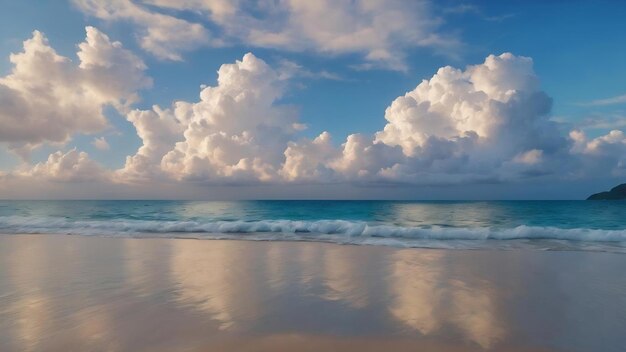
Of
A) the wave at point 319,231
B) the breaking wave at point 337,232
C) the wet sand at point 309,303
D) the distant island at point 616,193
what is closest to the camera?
the wet sand at point 309,303

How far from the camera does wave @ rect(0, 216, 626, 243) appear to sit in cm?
1556

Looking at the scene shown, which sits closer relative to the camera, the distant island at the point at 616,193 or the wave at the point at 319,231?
the wave at the point at 319,231

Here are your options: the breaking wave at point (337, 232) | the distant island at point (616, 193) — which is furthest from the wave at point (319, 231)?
the distant island at point (616, 193)

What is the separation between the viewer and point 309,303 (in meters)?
5.68

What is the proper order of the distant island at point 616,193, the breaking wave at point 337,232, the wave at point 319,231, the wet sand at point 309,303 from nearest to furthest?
the wet sand at point 309,303, the breaking wave at point 337,232, the wave at point 319,231, the distant island at point 616,193

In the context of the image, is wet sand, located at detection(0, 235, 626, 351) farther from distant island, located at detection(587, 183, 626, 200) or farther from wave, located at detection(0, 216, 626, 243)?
distant island, located at detection(587, 183, 626, 200)

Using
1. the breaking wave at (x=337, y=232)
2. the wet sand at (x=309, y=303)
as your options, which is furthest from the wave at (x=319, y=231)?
the wet sand at (x=309, y=303)

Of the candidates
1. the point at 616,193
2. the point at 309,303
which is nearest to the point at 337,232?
the point at 309,303

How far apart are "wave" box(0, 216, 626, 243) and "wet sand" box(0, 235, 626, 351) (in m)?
5.50

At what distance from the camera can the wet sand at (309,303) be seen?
4.25m

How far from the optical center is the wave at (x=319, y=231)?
15562mm

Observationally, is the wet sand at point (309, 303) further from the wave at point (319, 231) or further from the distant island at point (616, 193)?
the distant island at point (616, 193)

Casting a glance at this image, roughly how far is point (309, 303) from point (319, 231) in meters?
12.3

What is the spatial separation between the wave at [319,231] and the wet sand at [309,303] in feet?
18.0
